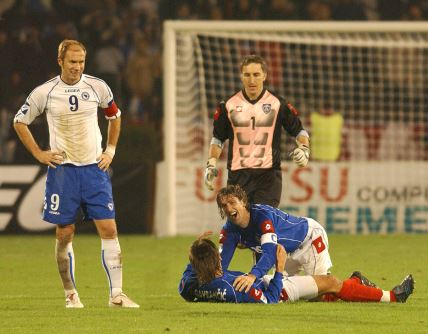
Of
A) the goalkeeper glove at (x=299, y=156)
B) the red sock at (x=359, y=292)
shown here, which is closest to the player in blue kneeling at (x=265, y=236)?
the red sock at (x=359, y=292)

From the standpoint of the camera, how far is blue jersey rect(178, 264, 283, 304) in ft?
28.8

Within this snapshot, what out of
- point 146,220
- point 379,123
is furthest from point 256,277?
point 379,123

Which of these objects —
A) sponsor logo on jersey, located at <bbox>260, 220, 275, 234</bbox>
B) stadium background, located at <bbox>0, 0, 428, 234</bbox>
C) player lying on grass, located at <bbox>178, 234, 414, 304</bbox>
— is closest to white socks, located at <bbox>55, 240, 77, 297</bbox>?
player lying on grass, located at <bbox>178, 234, 414, 304</bbox>

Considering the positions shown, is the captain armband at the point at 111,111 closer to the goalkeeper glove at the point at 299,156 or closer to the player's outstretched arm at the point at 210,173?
the player's outstretched arm at the point at 210,173

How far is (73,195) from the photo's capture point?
8.90 metres

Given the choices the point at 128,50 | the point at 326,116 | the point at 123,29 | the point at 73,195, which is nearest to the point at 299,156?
the point at 73,195

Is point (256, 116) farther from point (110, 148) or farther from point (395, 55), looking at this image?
point (395, 55)

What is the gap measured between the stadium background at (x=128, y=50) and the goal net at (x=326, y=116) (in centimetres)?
38

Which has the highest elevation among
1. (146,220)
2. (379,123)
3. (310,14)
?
(310,14)

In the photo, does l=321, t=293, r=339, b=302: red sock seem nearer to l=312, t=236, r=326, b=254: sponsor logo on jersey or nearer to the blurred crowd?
l=312, t=236, r=326, b=254: sponsor logo on jersey

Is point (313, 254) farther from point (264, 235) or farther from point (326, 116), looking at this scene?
point (326, 116)

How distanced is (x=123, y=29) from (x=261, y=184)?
10081 mm

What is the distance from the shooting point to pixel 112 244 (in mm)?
8938

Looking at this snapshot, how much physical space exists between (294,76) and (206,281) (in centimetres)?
977
